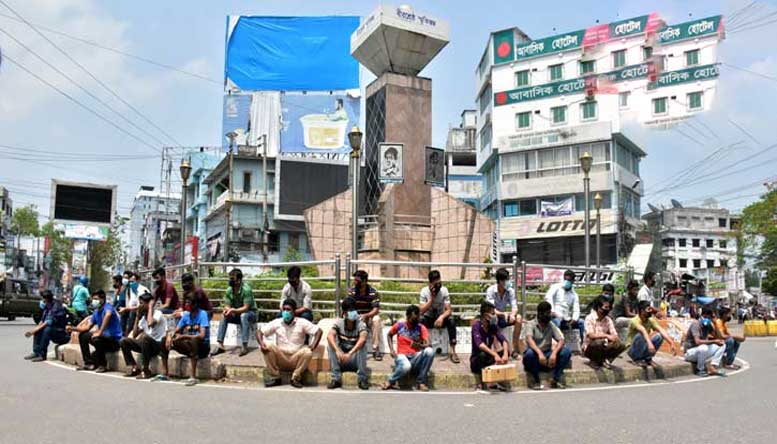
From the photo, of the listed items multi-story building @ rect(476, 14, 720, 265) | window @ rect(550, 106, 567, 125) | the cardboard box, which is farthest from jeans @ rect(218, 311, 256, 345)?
window @ rect(550, 106, 567, 125)

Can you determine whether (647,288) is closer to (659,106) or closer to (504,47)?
(659,106)

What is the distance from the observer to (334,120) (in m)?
55.1

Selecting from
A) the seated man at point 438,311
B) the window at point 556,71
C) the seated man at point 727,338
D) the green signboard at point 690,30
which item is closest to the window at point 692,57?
the green signboard at point 690,30

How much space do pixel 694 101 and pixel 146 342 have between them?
145ft

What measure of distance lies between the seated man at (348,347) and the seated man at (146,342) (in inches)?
113

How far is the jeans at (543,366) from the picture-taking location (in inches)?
398

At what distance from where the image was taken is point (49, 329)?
13914mm

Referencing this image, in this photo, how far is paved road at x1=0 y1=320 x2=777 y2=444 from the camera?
6.16 meters

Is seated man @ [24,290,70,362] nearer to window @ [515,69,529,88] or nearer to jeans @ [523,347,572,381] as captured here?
jeans @ [523,347,572,381]

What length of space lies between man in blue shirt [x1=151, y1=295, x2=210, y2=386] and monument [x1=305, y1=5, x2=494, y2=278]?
22.8 feet

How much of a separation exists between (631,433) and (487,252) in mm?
11435

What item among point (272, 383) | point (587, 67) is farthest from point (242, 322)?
point (587, 67)

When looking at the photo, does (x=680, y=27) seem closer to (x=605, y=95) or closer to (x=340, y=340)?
(x=605, y=95)

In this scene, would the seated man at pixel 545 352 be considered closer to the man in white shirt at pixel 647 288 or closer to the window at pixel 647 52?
the man in white shirt at pixel 647 288
